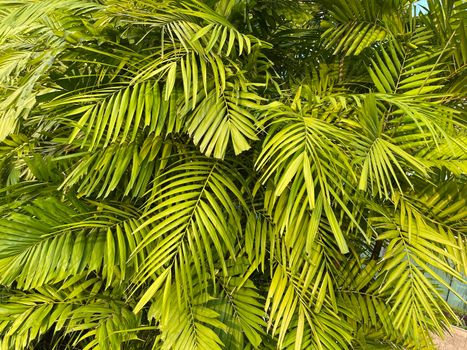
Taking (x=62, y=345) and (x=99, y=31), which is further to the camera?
(x=62, y=345)

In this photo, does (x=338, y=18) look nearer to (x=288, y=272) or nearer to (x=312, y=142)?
(x=312, y=142)

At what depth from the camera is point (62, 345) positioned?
1199 millimetres

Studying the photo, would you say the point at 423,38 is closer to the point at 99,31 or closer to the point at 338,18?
the point at 338,18

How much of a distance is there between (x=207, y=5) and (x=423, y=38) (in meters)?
0.51

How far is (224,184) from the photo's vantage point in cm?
81

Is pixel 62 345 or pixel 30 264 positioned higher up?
pixel 30 264

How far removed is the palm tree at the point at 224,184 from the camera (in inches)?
28.8

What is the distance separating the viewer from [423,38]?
3.11 feet

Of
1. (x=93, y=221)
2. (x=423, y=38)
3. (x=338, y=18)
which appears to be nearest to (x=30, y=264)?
(x=93, y=221)

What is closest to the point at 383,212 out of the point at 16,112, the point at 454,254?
the point at 454,254

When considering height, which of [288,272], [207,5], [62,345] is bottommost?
[62,345]

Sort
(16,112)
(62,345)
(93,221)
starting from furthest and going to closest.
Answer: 1. (62,345)
2. (16,112)
3. (93,221)

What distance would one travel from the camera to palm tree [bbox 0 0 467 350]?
2.40 ft

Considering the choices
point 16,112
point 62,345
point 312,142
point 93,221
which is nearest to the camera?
point 312,142
